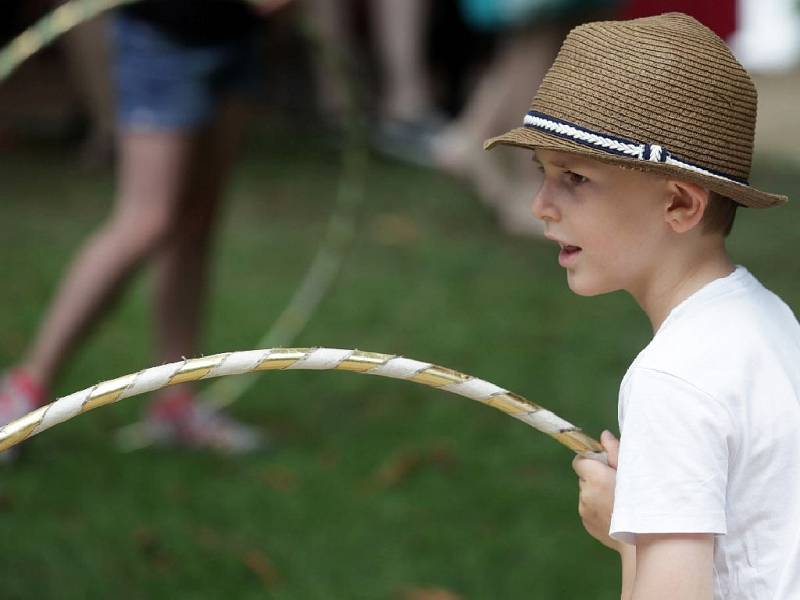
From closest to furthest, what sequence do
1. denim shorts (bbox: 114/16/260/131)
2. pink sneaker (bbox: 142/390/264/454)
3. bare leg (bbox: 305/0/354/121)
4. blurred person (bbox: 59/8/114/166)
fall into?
denim shorts (bbox: 114/16/260/131) → pink sneaker (bbox: 142/390/264/454) → blurred person (bbox: 59/8/114/166) → bare leg (bbox: 305/0/354/121)

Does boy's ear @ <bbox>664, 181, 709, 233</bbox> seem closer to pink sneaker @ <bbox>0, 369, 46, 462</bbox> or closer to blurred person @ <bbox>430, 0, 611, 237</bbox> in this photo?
pink sneaker @ <bbox>0, 369, 46, 462</bbox>

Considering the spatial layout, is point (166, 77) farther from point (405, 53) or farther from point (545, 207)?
point (405, 53)

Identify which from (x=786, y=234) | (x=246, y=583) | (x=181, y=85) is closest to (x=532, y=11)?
(x=786, y=234)

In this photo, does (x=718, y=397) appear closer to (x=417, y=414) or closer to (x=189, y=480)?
(x=189, y=480)

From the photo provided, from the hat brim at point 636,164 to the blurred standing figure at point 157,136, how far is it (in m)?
1.77

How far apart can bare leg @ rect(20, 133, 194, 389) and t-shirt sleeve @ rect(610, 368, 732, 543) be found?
81.3 inches

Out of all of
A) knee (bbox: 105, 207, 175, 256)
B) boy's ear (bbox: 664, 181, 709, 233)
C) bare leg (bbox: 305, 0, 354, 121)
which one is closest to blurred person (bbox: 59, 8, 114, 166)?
bare leg (bbox: 305, 0, 354, 121)

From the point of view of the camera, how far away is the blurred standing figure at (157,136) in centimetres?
332

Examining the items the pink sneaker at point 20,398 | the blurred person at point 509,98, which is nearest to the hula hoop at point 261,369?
the pink sneaker at point 20,398

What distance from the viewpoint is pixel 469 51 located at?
8.44 m

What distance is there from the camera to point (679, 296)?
1.68 meters

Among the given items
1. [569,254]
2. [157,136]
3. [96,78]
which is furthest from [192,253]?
[96,78]

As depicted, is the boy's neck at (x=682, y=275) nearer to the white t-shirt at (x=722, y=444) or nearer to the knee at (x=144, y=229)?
the white t-shirt at (x=722, y=444)

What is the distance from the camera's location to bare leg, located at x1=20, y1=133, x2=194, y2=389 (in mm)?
3355
